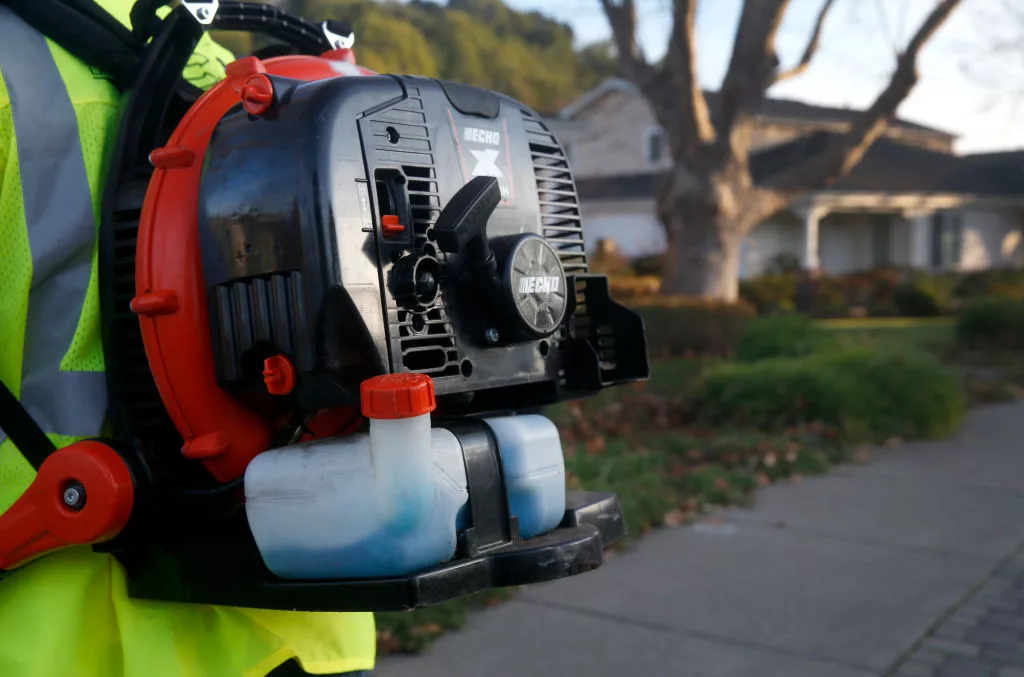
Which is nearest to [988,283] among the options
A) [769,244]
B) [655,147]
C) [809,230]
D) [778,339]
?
[809,230]

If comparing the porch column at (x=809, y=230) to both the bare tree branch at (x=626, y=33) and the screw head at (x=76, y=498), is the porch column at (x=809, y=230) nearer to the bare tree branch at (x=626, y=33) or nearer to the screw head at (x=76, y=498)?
the bare tree branch at (x=626, y=33)

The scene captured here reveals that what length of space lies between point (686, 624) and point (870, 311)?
66.4 ft

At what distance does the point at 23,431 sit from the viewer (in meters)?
1.57

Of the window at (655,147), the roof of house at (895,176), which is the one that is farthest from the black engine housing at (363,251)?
the window at (655,147)

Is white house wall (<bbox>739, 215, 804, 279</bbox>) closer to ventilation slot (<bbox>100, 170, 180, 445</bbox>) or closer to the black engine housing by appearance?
the black engine housing

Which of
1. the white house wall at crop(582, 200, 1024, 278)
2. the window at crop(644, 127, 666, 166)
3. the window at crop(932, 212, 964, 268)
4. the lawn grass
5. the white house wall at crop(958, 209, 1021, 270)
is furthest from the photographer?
the white house wall at crop(958, 209, 1021, 270)

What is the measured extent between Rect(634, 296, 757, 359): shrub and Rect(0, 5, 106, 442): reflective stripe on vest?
9.95 meters

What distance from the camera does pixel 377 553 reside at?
138 cm

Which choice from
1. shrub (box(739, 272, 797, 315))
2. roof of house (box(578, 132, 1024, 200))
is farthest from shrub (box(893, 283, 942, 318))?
roof of house (box(578, 132, 1024, 200))

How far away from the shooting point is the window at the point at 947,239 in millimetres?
30922

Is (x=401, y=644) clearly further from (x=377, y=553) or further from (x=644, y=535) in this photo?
(x=377, y=553)

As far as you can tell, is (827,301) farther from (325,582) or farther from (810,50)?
(325,582)

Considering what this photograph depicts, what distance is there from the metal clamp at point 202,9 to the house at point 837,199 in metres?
25.6

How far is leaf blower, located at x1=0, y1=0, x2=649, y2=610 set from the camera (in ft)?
4.66
